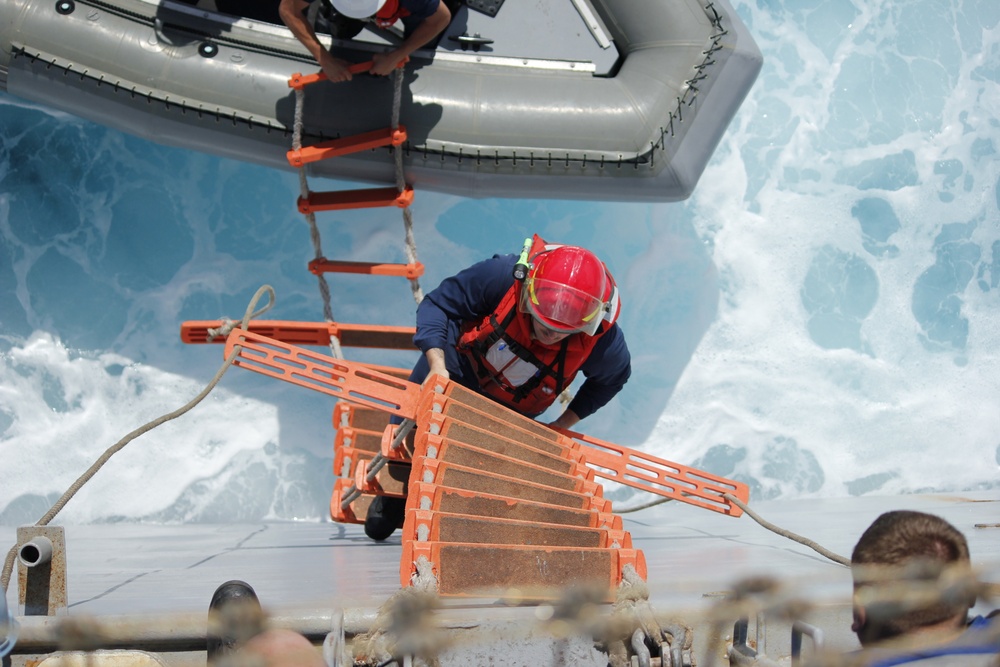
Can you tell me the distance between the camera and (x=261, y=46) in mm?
3562

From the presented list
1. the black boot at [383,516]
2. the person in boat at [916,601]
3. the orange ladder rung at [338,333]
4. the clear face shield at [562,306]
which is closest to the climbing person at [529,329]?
the clear face shield at [562,306]

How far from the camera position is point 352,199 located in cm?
364

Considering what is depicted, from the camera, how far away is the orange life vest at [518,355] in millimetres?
2633

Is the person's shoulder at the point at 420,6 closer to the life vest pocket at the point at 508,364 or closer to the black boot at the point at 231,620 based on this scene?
the life vest pocket at the point at 508,364

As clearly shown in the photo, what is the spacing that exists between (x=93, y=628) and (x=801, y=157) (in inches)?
181

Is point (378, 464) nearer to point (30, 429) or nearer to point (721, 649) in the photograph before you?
point (721, 649)

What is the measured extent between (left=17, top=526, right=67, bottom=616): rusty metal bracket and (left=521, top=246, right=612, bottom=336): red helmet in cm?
120

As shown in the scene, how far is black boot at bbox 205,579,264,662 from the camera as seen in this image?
1.17m

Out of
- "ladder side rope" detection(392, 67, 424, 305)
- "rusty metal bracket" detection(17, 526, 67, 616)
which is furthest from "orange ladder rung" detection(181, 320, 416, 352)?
"rusty metal bracket" detection(17, 526, 67, 616)

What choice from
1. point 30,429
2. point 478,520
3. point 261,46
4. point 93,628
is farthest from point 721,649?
point 30,429

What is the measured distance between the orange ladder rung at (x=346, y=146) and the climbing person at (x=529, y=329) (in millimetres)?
872

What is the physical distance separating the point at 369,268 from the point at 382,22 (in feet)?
2.94

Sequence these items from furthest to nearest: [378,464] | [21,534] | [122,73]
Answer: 1. [122,73]
2. [378,464]
3. [21,534]

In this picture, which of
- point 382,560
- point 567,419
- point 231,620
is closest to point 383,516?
point 382,560
